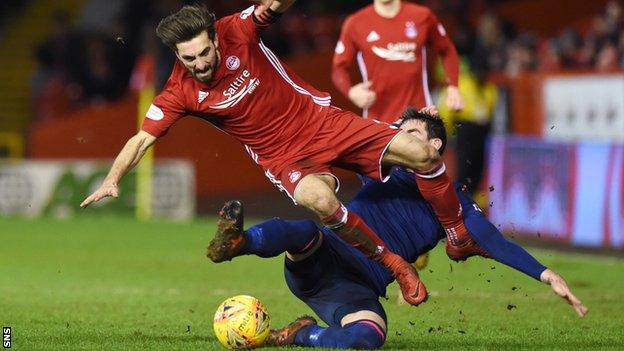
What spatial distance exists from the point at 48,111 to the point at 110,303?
555 inches

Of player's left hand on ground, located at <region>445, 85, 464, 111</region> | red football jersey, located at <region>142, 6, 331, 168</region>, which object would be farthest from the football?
player's left hand on ground, located at <region>445, 85, 464, 111</region>

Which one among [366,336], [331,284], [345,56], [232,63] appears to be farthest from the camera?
[345,56]

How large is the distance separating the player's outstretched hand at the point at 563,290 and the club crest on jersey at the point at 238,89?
2.11 metres

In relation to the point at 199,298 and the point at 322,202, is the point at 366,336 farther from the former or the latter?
the point at 199,298

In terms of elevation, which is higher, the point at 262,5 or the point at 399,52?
the point at 262,5

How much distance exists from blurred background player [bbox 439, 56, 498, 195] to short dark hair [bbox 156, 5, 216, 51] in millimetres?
9511

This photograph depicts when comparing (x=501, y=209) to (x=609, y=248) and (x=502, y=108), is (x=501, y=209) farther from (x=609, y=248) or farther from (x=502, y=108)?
(x=502, y=108)

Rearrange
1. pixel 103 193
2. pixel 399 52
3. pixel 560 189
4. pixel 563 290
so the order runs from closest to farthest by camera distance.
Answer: pixel 563 290, pixel 103 193, pixel 399 52, pixel 560 189

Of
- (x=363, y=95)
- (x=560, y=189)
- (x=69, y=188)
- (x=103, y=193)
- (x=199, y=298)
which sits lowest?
(x=69, y=188)

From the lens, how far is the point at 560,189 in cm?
1544

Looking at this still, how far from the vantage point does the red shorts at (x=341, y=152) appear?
8.48 m

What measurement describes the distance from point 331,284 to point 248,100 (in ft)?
4.15

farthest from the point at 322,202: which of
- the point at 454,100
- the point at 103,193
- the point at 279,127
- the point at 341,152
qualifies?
the point at 454,100

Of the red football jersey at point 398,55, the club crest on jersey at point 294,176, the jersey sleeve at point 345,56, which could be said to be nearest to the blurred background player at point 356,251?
the club crest on jersey at point 294,176
